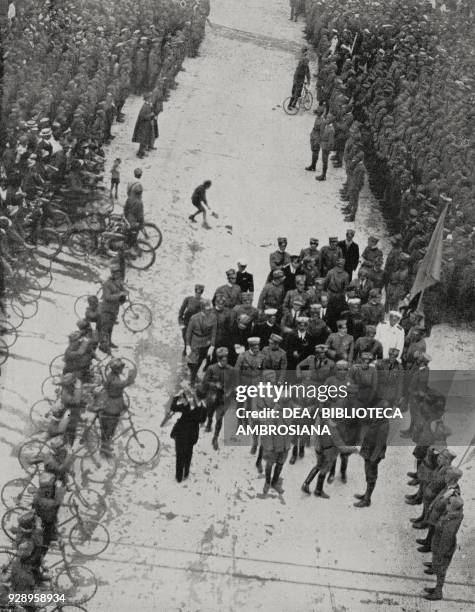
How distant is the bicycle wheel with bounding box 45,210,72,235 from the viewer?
56.1 ft

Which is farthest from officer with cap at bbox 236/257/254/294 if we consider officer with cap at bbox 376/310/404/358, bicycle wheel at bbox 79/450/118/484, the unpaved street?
bicycle wheel at bbox 79/450/118/484

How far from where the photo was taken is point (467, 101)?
22.9 metres

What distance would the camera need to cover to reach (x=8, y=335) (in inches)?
589

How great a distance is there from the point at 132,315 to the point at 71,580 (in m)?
5.91

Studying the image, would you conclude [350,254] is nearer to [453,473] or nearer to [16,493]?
[453,473]

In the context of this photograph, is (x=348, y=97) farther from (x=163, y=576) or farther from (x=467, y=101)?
(x=163, y=576)

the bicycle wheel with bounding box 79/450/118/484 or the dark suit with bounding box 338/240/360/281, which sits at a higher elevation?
the dark suit with bounding box 338/240/360/281

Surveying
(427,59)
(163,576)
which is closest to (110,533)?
(163,576)

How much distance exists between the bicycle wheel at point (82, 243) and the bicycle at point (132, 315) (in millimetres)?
1368

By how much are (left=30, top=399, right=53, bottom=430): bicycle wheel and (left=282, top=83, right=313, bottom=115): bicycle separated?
46.5ft

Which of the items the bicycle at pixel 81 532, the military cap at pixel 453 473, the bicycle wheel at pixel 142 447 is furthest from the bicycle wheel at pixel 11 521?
the military cap at pixel 453 473

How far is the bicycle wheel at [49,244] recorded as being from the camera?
55.4 feet

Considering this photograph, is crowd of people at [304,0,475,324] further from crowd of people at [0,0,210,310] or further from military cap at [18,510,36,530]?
military cap at [18,510,36,530]

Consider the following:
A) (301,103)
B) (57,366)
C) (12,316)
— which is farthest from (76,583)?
(301,103)
